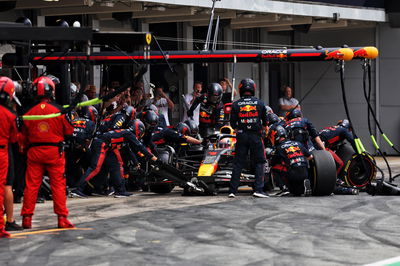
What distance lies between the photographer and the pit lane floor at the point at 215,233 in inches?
377

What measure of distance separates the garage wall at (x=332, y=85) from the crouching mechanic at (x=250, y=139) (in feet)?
45.0

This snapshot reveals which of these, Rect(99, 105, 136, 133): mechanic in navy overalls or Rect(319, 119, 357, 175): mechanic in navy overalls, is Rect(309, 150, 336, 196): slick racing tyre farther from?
Rect(99, 105, 136, 133): mechanic in navy overalls

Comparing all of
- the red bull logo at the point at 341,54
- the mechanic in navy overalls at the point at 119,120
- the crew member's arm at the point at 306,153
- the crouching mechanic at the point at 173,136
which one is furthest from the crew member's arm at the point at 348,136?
the mechanic in navy overalls at the point at 119,120

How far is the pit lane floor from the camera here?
9.59 m

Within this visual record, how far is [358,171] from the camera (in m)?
17.0

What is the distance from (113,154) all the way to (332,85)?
1452 cm

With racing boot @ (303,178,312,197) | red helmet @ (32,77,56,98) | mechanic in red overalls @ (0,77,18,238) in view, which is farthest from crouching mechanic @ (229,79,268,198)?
mechanic in red overalls @ (0,77,18,238)

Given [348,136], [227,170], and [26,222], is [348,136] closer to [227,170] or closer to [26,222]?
[227,170]

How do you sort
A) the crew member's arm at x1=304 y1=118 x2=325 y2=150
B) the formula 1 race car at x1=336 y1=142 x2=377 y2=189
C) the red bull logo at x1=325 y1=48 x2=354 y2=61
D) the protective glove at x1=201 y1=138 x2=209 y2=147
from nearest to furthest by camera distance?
1. the red bull logo at x1=325 y1=48 x2=354 y2=61
2. the crew member's arm at x1=304 y1=118 x2=325 y2=150
3. the formula 1 race car at x1=336 y1=142 x2=377 y2=189
4. the protective glove at x1=201 y1=138 x2=209 y2=147

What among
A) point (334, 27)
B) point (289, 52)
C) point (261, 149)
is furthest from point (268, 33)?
point (261, 149)

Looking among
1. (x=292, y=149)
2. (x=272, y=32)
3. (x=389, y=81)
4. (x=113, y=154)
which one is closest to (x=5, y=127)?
(x=113, y=154)

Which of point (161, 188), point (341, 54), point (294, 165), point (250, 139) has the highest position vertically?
point (341, 54)

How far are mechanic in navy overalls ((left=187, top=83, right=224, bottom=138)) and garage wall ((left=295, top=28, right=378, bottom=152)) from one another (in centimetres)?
1116

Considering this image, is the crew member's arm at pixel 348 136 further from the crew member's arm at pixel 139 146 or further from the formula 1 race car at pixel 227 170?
the crew member's arm at pixel 139 146
